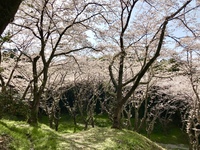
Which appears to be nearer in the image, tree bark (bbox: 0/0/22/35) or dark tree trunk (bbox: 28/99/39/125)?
tree bark (bbox: 0/0/22/35)

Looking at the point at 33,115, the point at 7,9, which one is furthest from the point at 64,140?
the point at 7,9

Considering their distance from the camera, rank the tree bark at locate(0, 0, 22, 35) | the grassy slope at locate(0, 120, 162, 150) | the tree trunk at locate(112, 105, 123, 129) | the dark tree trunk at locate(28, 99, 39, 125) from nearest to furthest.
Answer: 1. the tree bark at locate(0, 0, 22, 35)
2. the grassy slope at locate(0, 120, 162, 150)
3. the dark tree trunk at locate(28, 99, 39, 125)
4. the tree trunk at locate(112, 105, 123, 129)

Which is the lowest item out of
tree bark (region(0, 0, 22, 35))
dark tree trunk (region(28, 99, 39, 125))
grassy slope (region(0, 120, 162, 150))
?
grassy slope (region(0, 120, 162, 150))

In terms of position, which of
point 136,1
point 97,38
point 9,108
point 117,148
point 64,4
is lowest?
point 117,148

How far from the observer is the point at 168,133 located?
33062 mm

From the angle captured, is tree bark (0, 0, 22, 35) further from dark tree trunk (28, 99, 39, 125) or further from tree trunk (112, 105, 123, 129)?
tree trunk (112, 105, 123, 129)

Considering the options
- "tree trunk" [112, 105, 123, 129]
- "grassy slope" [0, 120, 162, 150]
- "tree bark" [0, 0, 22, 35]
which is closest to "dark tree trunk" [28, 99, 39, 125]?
"grassy slope" [0, 120, 162, 150]

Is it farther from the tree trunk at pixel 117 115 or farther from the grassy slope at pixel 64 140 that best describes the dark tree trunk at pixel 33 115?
the tree trunk at pixel 117 115

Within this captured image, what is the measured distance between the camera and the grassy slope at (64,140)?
8430 mm

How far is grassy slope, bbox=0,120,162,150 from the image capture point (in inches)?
332

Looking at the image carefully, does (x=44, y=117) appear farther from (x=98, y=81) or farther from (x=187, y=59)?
(x=187, y=59)

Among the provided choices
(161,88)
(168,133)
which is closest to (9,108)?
(161,88)

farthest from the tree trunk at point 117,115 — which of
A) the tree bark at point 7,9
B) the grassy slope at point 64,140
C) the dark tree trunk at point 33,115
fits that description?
the tree bark at point 7,9

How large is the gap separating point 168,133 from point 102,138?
25118mm
